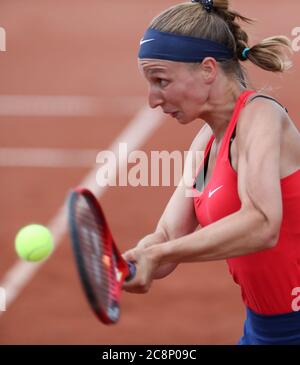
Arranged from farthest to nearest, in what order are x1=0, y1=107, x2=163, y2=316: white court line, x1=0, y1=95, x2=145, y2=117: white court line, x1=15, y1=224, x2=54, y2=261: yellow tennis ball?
x1=0, y1=95, x2=145, y2=117: white court line
x1=0, y1=107, x2=163, y2=316: white court line
x1=15, y1=224, x2=54, y2=261: yellow tennis ball

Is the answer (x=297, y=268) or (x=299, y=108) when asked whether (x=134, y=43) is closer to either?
(x=299, y=108)

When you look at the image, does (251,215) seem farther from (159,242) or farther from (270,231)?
(159,242)

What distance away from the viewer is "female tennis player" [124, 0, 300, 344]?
3.02 meters

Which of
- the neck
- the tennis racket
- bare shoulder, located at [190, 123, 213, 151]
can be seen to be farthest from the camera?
bare shoulder, located at [190, 123, 213, 151]

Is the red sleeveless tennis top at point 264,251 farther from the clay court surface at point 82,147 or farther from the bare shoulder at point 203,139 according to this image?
the clay court surface at point 82,147

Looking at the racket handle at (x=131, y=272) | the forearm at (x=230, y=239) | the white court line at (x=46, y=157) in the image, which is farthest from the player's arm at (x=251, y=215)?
the white court line at (x=46, y=157)

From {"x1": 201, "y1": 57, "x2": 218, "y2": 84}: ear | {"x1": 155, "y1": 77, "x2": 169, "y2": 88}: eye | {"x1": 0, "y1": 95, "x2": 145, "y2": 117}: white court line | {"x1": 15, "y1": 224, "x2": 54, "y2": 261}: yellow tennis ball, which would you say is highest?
{"x1": 0, "y1": 95, "x2": 145, "y2": 117}: white court line

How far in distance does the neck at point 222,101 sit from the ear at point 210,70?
0.11 ft

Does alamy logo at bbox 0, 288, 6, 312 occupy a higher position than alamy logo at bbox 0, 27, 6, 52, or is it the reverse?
alamy logo at bbox 0, 27, 6, 52

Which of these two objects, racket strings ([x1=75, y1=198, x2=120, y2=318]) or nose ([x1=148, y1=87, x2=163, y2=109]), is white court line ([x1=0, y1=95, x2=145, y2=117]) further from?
racket strings ([x1=75, y1=198, x2=120, y2=318])

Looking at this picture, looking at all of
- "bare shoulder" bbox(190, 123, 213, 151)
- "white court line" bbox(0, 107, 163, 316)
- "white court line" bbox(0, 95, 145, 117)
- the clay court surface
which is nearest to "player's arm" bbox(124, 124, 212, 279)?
"bare shoulder" bbox(190, 123, 213, 151)

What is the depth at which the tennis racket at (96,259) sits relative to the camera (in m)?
2.74

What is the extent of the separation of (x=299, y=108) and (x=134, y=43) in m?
2.72
